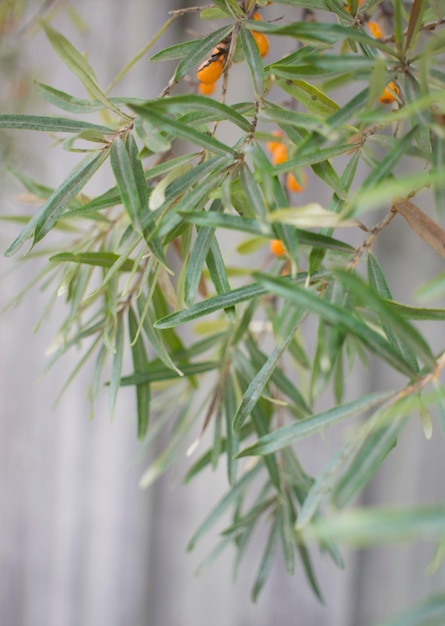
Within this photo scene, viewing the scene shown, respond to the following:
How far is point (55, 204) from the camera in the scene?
33 centimetres

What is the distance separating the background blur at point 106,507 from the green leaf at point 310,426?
0.59 metres

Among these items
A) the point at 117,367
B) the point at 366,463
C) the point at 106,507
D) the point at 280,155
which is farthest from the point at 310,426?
the point at 106,507

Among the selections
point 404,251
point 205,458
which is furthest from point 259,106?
point 404,251

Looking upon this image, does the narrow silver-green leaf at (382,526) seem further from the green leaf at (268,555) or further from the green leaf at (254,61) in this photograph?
the green leaf at (268,555)

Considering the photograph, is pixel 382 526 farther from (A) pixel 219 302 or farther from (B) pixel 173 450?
(B) pixel 173 450

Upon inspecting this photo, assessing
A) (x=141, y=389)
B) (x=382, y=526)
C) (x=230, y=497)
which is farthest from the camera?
(x=230, y=497)

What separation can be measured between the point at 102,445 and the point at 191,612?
0.32 m

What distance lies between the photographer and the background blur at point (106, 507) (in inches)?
35.2

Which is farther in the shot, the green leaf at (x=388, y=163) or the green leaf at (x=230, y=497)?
the green leaf at (x=230, y=497)

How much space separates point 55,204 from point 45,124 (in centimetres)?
4

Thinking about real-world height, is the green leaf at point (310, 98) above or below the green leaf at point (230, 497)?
above

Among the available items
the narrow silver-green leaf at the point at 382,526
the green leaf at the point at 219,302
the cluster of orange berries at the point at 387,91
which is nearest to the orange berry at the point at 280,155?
the cluster of orange berries at the point at 387,91

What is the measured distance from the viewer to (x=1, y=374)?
1.13 m

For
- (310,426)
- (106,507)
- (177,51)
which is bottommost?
(106,507)
